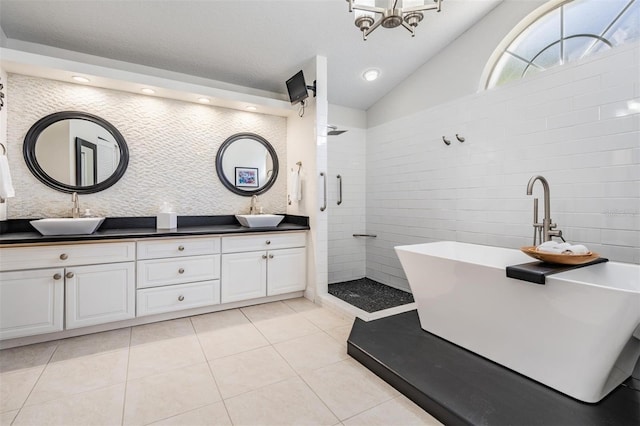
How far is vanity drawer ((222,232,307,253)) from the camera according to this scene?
3.10 meters

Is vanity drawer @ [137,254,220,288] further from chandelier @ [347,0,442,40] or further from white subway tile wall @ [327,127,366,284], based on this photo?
chandelier @ [347,0,442,40]

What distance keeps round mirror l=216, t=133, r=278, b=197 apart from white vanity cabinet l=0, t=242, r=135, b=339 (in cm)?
139

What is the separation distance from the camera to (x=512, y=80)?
9.21 feet

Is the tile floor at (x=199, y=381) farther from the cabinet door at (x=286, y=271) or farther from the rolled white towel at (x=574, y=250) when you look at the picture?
the rolled white towel at (x=574, y=250)

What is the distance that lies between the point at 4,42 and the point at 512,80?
4.51 metres

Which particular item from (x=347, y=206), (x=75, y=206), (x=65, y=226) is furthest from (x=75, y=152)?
(x=347, y=206)

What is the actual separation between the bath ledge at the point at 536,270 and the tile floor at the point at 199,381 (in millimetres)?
900

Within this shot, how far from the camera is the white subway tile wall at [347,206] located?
4.34m

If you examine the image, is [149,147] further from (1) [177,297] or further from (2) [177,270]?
(1) [177,297]

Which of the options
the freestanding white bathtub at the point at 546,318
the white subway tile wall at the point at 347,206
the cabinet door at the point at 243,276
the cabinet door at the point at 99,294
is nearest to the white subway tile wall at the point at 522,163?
the white subway tile wall at the point at 347,206

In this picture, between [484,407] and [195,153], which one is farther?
[195,153]

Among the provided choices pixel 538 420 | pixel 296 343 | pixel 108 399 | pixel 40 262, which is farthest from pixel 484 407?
pixel 40 262

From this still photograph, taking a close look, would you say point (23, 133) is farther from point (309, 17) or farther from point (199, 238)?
point (309, 17)

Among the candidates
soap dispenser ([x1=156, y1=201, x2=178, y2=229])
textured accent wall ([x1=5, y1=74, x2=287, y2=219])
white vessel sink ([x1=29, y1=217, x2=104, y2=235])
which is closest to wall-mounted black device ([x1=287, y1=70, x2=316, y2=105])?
textured accent wall ([x1=5, y1=74, x2=287, y2=219])
